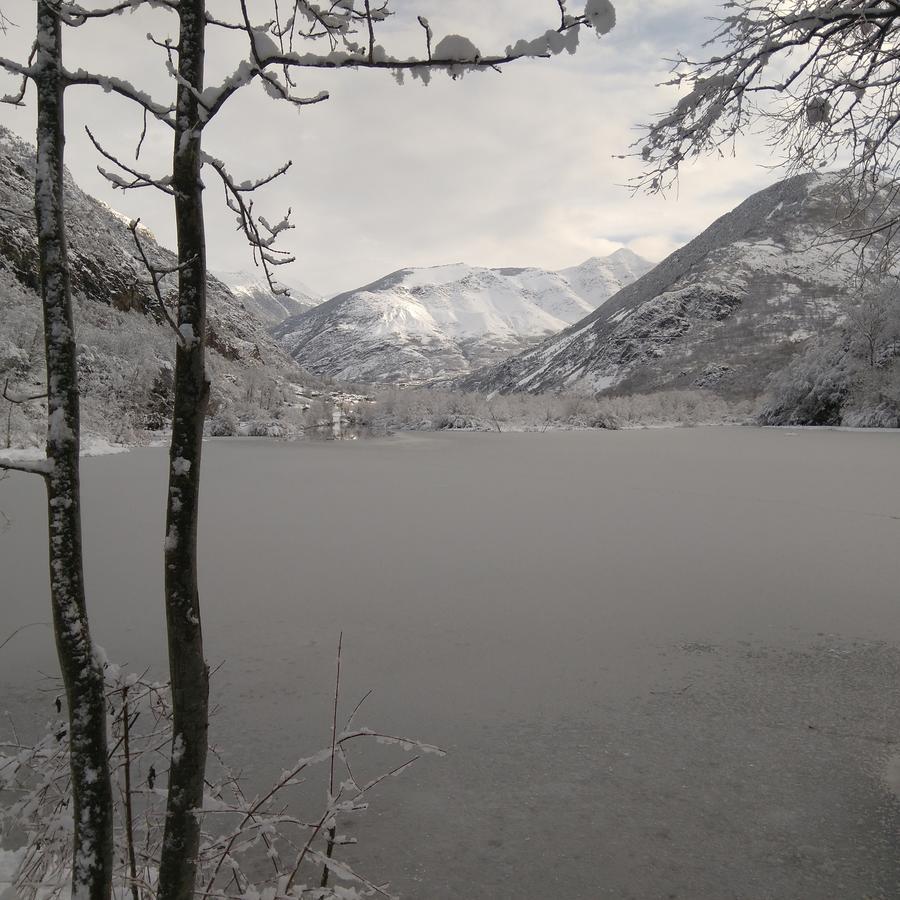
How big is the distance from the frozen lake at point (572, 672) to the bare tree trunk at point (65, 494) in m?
1.06

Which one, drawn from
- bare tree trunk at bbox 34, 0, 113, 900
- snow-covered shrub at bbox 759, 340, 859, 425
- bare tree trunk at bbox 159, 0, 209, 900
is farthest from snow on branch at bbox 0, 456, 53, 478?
snow-covered shrub at bbox 759, 340, 859, 425

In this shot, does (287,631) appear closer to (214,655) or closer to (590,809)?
(214,655)

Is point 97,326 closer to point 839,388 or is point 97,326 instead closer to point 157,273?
point 157,273

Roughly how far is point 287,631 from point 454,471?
10.2 meters

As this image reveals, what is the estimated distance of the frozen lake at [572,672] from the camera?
6.82 ft

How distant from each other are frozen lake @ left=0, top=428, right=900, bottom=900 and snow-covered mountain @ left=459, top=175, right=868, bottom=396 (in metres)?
76.5

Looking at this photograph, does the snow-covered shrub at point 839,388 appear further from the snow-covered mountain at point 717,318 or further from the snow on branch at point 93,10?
the snow-covered mountain at point 717,318

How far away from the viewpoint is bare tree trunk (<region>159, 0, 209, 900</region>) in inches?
47.0

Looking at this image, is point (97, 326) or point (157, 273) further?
point (97, 326)

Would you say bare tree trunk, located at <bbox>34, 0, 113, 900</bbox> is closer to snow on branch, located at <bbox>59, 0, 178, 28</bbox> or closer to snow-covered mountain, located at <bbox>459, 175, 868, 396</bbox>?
snow on branch, located at <bbox>59, 0, 178, 28</bbox>

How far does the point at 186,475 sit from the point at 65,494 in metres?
0.33

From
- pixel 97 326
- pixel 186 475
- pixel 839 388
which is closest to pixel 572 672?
pixel 186 475

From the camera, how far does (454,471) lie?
1420cm

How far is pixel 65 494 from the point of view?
1.31m
